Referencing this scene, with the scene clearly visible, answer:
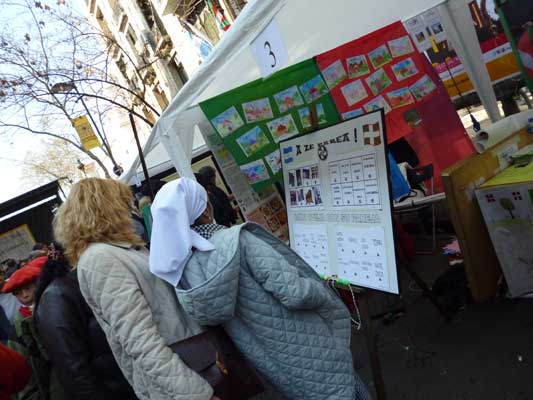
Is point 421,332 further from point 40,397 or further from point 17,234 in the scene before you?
point 17,234

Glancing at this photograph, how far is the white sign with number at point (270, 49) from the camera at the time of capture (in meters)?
2.06

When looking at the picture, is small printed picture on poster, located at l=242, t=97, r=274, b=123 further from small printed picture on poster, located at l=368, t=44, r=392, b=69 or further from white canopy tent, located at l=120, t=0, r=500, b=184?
small printed picture on poster, located at l=368, t=44, r=392, b=69

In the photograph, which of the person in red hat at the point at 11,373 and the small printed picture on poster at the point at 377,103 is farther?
the small printed picture on poster at the point at 377,103

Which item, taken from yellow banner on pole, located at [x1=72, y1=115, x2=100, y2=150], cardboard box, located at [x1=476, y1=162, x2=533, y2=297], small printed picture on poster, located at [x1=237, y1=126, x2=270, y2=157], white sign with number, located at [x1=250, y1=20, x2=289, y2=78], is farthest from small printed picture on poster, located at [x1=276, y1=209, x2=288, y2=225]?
yellow banner on pole, located at [x1=72, y1=115, x2=100, y2=150]

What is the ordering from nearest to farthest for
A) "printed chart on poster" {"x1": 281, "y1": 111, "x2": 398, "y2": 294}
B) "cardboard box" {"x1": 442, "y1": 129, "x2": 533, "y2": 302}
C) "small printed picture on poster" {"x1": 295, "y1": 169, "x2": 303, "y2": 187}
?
"printed chart on poster" {"x1": 281, "y1": 111, "x2": 398, "y2": 294}, "cardboard box" {"x1": 442, "y1": 129, "x2": 533, "y2": 302}, "small printed picture on poster" {"x1": 295, "y1": 169, "x2": 303, "y2": 187}

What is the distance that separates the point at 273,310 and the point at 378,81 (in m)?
2.91

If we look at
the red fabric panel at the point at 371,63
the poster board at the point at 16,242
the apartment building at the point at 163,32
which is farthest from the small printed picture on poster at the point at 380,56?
the poster board at the point at 16,242

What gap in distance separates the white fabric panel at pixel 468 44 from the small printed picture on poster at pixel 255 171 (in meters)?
2.50

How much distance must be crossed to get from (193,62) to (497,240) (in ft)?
41.4

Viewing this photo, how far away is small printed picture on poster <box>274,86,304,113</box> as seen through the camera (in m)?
3.69

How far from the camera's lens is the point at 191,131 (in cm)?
385

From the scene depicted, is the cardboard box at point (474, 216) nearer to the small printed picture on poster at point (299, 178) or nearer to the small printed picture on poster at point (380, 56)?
the small printed picture on poster at point (299, 178)

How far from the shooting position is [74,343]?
1812 mm

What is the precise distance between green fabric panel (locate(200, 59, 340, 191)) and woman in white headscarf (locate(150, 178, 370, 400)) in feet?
6.71
